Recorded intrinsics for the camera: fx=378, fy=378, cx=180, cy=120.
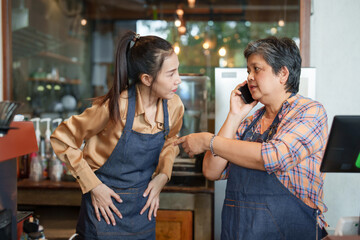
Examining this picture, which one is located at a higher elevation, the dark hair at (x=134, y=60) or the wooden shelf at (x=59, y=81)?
the wooden shelf at (x=59, y=81)

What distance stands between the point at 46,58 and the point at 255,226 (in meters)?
4.61

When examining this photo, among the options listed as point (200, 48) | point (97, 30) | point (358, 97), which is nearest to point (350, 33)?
point (358, 97)

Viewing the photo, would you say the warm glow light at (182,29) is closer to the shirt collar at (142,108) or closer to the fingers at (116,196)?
the shirt collar at (142,108)

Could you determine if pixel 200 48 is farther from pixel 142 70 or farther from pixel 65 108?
pixel 142 70

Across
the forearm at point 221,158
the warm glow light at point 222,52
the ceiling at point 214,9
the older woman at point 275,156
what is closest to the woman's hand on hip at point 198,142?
the older woman at point 275,156

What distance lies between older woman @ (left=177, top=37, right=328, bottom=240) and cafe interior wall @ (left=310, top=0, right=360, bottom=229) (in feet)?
3.21

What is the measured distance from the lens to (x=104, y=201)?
1522mm

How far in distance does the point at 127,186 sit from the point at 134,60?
52 centimetres

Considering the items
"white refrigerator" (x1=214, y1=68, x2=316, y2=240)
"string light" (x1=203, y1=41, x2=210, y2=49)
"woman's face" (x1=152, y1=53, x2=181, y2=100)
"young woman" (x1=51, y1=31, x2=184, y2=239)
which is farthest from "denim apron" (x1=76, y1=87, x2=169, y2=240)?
"string light" (x1=203, y1=41, x2=210, y2=49)

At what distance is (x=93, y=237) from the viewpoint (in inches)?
60.5

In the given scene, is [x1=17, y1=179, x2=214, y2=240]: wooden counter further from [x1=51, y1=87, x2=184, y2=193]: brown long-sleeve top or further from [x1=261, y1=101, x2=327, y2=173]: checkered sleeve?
[x1=261, y1=101, x2=327, y2=173]: checkered sleeve

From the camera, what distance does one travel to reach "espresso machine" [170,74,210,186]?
250 cm

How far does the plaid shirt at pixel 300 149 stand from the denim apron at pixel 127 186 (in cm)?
54

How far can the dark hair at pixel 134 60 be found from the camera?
1512 mm
